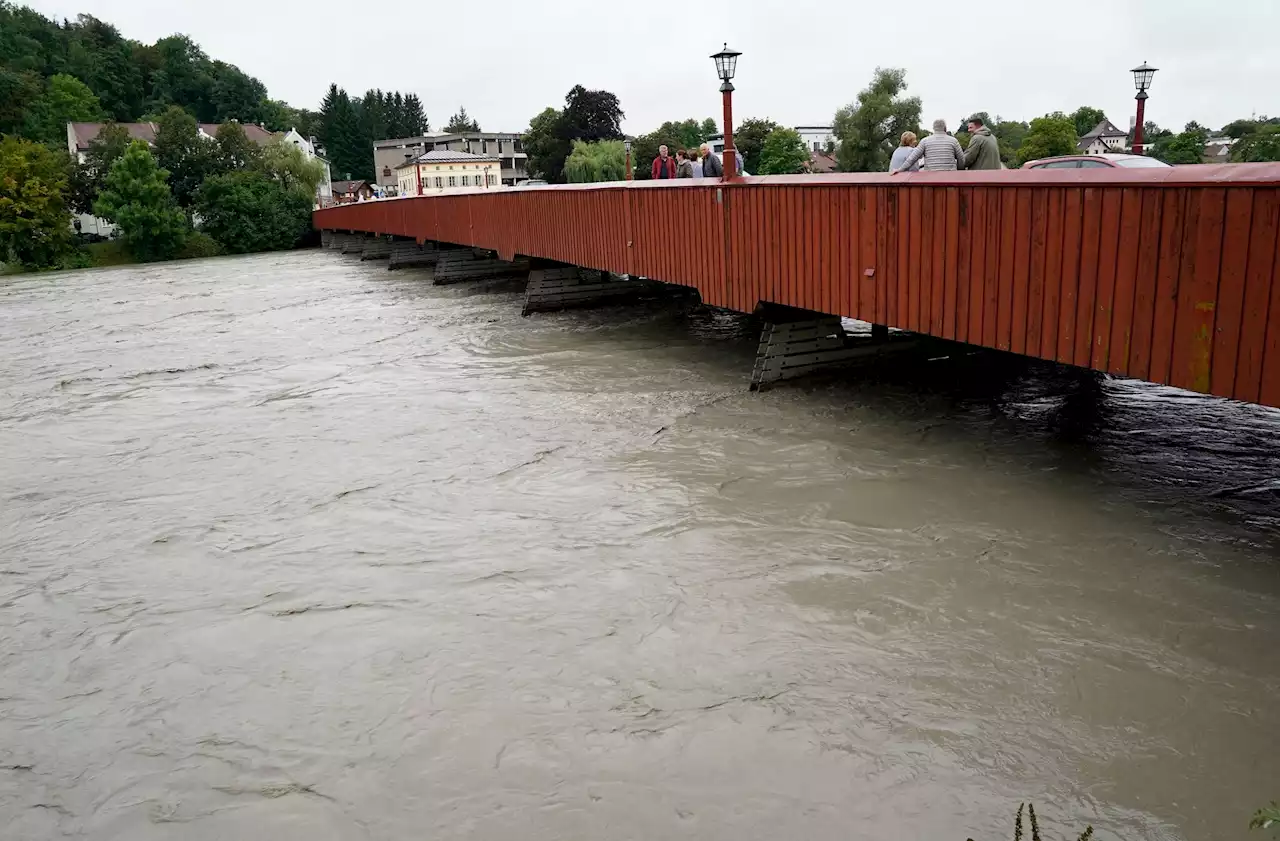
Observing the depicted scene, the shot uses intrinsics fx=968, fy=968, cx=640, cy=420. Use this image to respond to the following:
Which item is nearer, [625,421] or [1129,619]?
[1129,619]

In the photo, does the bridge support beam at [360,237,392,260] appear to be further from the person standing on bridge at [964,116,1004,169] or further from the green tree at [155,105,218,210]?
the person standing on bridge at [964,116,1004,169]

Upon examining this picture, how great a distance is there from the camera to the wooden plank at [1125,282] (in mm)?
5805

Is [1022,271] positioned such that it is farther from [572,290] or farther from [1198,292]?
[572,290]

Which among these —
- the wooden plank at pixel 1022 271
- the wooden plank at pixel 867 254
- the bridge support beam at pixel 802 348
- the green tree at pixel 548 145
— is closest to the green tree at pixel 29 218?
the green tree at pixel 548 145

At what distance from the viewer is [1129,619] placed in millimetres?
5086

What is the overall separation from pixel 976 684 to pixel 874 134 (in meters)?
67.4

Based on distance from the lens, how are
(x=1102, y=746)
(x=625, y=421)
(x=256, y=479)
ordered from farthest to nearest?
(x=625, y=421), (x=256, y=479), (x=1102, y=746)

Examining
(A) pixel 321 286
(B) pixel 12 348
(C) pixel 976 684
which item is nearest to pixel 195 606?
(C) pixel 976 684

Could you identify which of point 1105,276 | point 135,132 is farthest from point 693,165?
point 135,132

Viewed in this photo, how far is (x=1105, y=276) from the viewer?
6.05 m

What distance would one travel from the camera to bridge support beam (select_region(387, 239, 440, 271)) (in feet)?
101

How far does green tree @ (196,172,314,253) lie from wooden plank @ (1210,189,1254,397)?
163ft

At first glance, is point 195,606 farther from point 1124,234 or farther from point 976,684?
point 1124,234

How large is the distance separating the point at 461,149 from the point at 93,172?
5540cm
